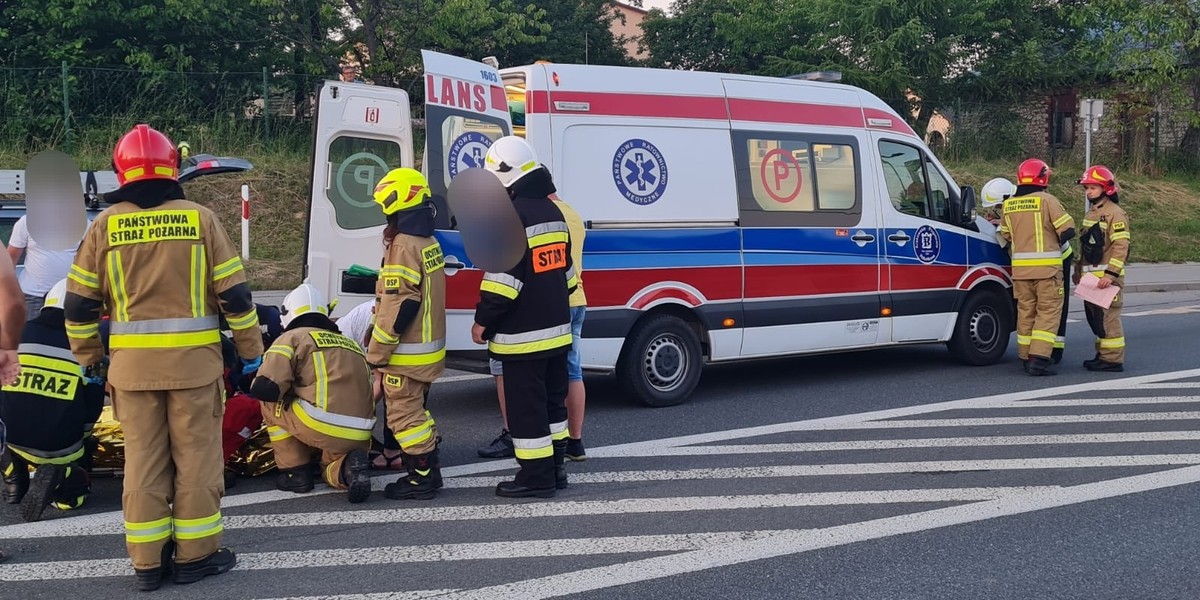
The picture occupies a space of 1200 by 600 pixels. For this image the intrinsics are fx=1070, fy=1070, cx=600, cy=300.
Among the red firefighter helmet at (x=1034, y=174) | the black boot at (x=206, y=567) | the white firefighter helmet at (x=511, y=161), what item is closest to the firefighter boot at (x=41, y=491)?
the black boot at (x=206, y=567)

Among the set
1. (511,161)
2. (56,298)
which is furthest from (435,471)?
(56,298)

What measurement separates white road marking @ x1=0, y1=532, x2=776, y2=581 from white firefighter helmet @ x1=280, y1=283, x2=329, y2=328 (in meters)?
1.35

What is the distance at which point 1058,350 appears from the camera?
941 centimetres

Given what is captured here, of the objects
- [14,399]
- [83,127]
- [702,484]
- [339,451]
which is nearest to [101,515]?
[14,399]

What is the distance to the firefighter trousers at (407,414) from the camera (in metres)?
5.52

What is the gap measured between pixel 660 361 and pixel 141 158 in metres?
4.32

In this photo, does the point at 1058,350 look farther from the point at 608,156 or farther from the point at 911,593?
the point at 911,593

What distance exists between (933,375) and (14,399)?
695cm

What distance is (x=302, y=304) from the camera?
220 inches

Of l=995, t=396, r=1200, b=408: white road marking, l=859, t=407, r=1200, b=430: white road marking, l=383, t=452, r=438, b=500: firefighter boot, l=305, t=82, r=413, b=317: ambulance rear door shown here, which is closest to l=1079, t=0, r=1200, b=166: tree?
l=995, t=396, r=1200, b=408: white road marking

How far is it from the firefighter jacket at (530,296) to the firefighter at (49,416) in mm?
2043

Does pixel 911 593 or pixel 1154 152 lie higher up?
pixel 1154 152

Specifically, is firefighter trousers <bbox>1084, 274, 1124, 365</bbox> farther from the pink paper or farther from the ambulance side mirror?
the ambulance side mirror

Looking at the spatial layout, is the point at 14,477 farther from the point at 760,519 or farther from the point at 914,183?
the point at 914,183
